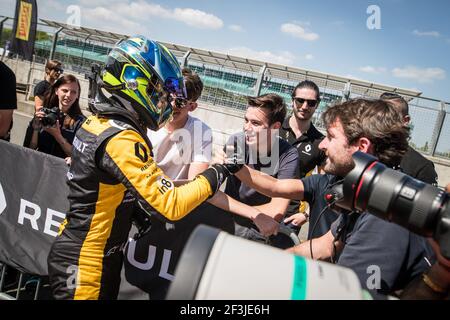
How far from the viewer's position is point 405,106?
159 inches

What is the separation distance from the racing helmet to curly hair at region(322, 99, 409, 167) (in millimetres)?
1097

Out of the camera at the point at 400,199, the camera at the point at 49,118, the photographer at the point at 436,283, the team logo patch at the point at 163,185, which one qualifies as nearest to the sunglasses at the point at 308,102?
the camera at the point at 49,118

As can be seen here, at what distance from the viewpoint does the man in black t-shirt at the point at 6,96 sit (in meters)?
3.18

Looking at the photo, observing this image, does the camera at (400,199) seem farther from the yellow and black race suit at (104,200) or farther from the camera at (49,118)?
the camera at (49,118)

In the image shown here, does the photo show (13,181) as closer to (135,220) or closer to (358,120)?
(135,220)

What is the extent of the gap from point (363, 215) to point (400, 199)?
567mm

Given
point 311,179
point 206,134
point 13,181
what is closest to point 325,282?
point 311,179

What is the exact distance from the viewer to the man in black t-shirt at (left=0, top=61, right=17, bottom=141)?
10.4 feet

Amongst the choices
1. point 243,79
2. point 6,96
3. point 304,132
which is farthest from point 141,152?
point 243,79

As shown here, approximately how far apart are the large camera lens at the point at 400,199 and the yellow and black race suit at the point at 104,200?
2.93 ft

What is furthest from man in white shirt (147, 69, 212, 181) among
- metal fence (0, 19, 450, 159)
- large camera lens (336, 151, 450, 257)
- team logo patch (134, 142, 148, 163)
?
metal fence (0, 19, 450, 159)

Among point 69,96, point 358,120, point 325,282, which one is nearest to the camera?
point 325,282

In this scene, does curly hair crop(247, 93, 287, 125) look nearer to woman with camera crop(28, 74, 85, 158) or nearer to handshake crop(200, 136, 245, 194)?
handshake crop(200, 136, 245, 194)

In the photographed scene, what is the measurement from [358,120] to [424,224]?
1069 millimetres
